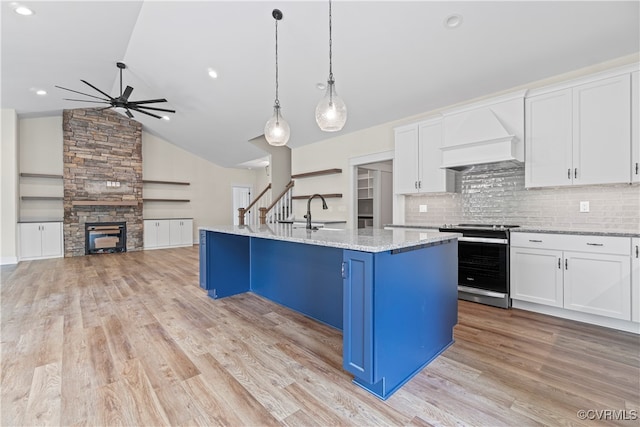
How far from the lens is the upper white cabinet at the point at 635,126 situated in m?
2.57

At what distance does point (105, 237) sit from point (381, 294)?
317 inches

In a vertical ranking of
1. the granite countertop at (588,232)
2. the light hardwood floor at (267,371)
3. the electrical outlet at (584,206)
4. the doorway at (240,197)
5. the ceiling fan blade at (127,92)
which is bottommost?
the light hardwood floor at (267,371)

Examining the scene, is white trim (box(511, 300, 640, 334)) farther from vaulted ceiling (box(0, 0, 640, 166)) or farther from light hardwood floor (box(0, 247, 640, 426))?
vaulted ceiling (box(0, 0, 640, 166))

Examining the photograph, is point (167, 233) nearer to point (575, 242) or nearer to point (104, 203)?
point (104, 203)

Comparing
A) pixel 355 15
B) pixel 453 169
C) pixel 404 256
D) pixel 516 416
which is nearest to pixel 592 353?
pixel 516 416

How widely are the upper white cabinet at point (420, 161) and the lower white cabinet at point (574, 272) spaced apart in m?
1.16

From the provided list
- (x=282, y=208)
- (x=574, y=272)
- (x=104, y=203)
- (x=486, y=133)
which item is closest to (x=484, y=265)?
(x=574, y=272)

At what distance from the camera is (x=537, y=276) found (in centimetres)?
297

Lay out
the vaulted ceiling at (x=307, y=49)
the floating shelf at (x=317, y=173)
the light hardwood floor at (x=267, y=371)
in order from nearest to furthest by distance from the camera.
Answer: the light hardwood floor at (x=267, y=371) → the vaulted ceiling at (x=307, y=49) → the floating shelf at (x=317, y=173)

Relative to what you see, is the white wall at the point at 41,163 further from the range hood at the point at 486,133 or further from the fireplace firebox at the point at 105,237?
the range hood at the point at 486,133

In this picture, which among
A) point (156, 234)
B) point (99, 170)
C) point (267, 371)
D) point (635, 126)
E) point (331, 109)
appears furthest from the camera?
point (156, 234)

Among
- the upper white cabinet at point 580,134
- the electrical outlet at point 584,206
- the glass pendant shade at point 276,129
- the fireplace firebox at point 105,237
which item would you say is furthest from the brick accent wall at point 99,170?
the electrical outlet at point 584,206

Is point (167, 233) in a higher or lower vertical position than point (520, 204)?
lower

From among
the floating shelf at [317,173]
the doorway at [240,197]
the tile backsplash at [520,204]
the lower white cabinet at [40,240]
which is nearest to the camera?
the tile backsplash at [520,204]
